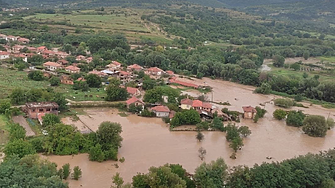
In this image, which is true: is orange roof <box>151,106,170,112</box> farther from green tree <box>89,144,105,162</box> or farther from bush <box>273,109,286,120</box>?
bush <box>273,109,286,120</box>

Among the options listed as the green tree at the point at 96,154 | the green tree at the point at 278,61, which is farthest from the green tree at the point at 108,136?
the green tree at the point at 278,61

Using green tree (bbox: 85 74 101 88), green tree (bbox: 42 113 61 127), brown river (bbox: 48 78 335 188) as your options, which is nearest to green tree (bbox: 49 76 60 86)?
green tree (bbox: 85 74 101 88)

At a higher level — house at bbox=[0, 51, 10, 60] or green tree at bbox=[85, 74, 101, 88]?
house at bbox=[0, 51, 10, 60]

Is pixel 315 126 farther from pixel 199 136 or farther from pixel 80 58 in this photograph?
pixel 80 58

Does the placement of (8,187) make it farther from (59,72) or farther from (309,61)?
(309,61)

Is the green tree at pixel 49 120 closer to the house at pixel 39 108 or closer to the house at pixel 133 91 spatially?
the house at pixel 39 108

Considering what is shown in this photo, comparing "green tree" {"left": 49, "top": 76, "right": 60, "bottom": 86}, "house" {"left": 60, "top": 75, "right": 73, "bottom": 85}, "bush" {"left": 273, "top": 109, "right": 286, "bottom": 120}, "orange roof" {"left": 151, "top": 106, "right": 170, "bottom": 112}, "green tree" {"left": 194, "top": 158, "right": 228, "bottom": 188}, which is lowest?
"bush" {"left": 273, "top": 109, "right": 286, "bottom": 120}
